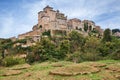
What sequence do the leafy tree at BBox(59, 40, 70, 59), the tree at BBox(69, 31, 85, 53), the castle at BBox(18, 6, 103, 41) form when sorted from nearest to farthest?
the leafy tree at BBox(59, 40, 70, 59), the tree at BBox(69, 31, 85, 53), the castle at BBox(18, 6, 103, 41)

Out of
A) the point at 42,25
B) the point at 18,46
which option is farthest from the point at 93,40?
the point at 42,25

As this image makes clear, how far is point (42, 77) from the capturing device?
13570 mm

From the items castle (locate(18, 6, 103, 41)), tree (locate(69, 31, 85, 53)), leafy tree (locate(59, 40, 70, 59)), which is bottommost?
leafy tree (locate(59, 40, 70, 59))

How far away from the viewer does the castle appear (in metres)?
58.2

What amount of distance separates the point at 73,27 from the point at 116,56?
4061cm

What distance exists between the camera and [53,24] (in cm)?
5975

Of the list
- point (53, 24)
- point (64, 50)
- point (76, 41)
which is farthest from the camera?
point (53, 24)

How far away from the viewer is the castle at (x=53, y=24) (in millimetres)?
58188

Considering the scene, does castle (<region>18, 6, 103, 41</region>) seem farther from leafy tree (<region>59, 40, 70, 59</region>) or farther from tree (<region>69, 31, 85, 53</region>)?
leafy tree (<region>59, 40, 70, 59</region>)

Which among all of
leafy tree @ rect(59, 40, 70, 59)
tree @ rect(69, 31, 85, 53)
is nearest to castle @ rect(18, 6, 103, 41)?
tree @ rect(69, 31, 85, 53)

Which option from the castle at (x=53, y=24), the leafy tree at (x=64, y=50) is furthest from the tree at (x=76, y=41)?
the castle at (x=53, y=24)

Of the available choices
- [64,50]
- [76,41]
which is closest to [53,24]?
[76,41]

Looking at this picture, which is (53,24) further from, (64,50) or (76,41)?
(64,50)

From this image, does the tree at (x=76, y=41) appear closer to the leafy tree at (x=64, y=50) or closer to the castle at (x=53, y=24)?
the leafy tree at (x=64, y=50)
